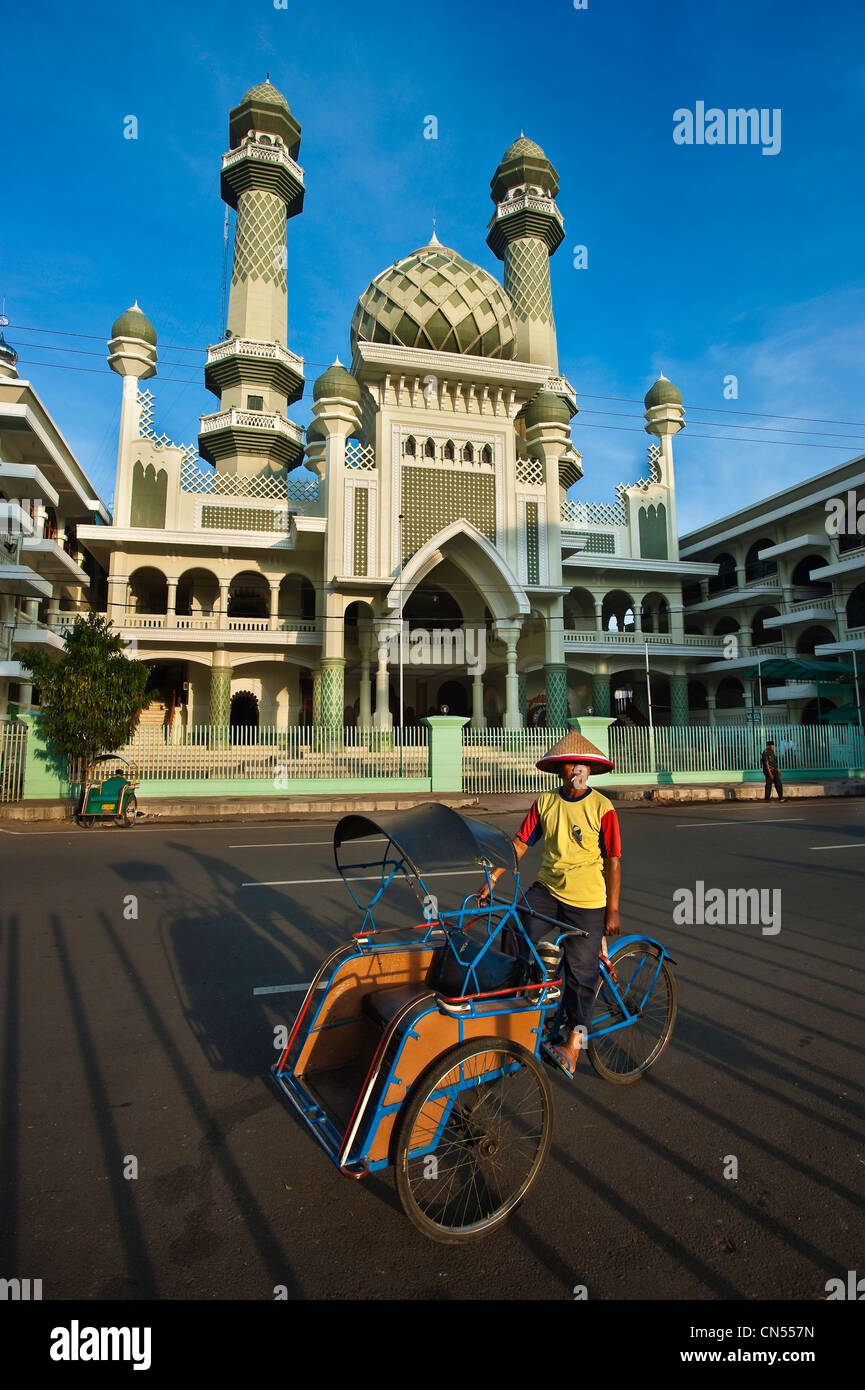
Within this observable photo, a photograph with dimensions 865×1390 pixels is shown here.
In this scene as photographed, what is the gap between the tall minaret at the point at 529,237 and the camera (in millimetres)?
30922

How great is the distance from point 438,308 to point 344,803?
719 inches

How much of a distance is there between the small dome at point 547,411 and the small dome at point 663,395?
7.55 metres

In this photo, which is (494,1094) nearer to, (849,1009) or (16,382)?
(849,1009)

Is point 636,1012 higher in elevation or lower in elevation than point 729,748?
lower

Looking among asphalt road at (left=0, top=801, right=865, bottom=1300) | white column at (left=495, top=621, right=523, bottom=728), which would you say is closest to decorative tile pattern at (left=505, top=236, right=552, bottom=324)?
white column at (left=495, top=621, right=523, bottom=728)

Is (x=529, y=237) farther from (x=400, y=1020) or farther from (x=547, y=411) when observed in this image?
(x=400, y=1020)

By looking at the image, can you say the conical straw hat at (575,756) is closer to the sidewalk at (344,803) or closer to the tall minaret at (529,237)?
the sidewalk at (344,803)

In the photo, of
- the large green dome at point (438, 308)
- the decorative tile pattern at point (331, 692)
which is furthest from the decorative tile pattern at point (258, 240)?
the decorative tile pattern at point (331, 692)

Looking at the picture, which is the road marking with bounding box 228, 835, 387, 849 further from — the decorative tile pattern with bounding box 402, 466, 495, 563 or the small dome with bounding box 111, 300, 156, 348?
the small dome with bounding box 111, 300, 156, 348

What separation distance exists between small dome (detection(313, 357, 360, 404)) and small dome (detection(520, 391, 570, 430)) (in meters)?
6.36

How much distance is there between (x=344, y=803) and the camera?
1611 centimetres

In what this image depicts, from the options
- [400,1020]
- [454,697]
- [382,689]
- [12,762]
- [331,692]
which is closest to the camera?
[400,1020]

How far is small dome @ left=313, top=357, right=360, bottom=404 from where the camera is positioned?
23.3m

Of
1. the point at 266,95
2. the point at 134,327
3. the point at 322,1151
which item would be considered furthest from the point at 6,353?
the point at 322,1151
